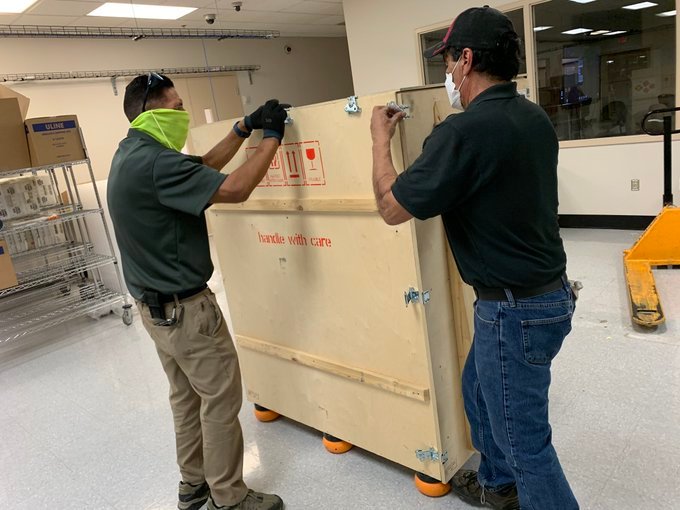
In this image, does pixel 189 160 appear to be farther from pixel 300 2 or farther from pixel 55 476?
pixel 300 2

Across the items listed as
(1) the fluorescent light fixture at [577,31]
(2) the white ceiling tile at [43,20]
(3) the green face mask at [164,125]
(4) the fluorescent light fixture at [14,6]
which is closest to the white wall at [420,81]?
(1) the fluorescent light fixture at [577,31]

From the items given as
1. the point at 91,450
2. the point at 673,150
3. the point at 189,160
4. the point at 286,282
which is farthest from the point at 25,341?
the point at 673,150

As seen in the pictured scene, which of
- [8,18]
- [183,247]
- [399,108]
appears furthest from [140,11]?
[399,108]

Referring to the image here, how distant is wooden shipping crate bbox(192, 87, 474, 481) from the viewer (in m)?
1.74

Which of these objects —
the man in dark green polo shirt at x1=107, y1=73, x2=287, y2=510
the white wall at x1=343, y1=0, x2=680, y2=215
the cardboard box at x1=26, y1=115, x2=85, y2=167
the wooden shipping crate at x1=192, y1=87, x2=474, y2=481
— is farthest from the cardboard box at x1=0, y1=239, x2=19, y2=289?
the white wall at x1=343, y1=0, x2=680, y2=215

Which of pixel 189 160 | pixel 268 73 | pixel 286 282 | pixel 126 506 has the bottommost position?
pixel 126 506

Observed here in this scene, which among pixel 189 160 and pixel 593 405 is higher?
pixel 189 160

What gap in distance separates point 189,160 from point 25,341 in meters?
3.71

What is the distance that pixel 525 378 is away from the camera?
4.55 feet

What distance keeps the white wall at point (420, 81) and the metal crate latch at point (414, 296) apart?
4105 millimetres

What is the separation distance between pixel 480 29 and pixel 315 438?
1.88 m

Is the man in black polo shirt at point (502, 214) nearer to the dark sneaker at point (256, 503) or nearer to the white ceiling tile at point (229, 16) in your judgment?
the dark sneaker at point (256, 503)

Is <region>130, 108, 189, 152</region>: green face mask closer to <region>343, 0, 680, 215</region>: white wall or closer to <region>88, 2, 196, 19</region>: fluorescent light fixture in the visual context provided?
<region>343, 0, 680, 215</region>: white wall

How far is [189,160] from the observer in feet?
5.40
